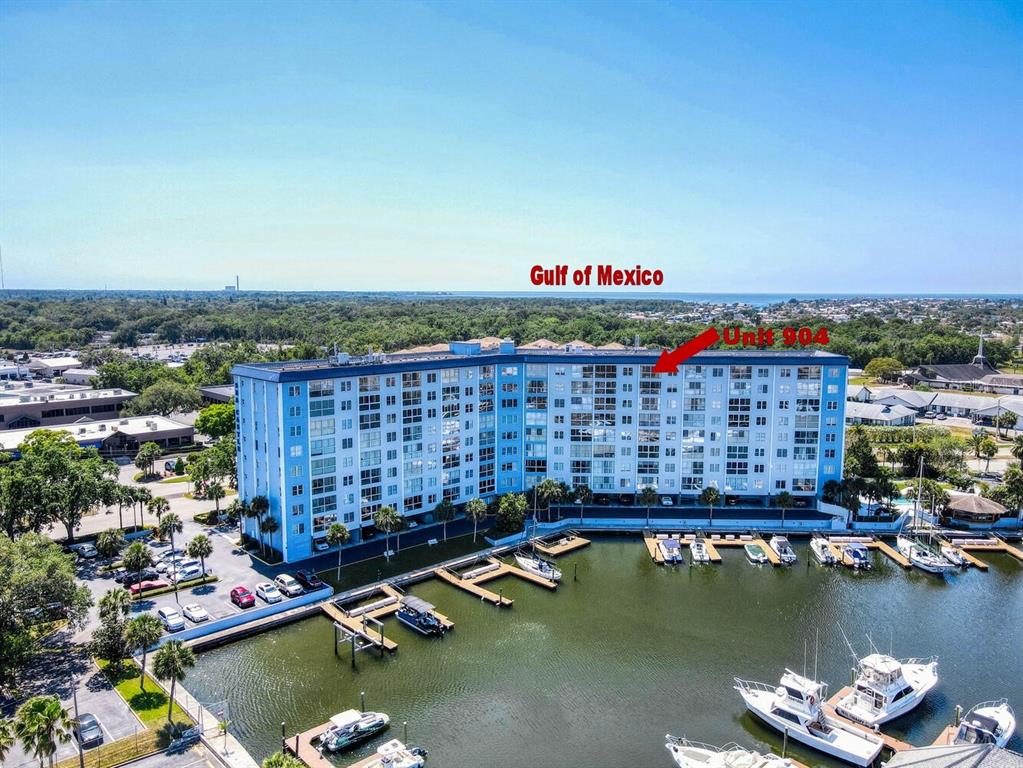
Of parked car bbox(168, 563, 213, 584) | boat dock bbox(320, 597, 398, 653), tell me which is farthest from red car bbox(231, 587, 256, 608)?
parked car bbox(168, 563, 213, 584)

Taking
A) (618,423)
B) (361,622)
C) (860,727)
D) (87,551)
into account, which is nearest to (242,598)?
(361,622)

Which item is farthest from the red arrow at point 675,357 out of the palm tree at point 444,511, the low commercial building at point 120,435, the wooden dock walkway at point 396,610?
the low commercial building at point 120,435

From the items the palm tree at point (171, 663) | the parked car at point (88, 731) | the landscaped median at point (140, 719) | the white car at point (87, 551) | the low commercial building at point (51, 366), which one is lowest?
the landscaped median at point (140, 719)

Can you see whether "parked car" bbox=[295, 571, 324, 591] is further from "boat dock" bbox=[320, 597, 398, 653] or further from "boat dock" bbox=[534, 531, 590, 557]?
"boat dock" bbox=[534, 531, 590, 557]

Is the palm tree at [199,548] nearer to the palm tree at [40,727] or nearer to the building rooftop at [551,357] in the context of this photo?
the building rooftop at [551,357]

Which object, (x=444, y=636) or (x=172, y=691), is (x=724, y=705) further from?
(x=172, y=691)

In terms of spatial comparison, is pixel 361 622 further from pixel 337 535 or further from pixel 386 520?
pixel 386 520
